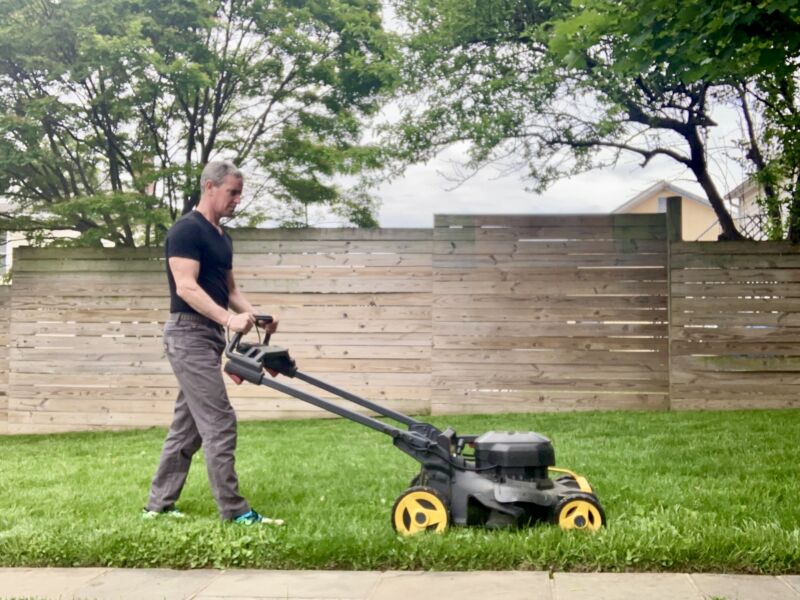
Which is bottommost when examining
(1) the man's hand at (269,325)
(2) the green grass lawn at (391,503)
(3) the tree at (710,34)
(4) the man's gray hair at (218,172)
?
(2) the green grass lawn at (391,503)

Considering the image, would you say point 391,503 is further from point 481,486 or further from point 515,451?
point 515,451

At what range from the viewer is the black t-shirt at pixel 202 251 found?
426cm

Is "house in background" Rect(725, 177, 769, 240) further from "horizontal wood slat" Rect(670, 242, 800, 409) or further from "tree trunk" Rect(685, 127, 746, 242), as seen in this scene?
"horizontal wood slat" Rect(670, 242, 800, 409)

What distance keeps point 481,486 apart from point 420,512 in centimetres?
30

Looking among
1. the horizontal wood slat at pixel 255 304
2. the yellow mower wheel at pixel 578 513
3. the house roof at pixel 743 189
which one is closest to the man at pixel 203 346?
the yellow mower wheel at pixel 578 513

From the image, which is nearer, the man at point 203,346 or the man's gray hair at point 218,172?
the man at point 203,346

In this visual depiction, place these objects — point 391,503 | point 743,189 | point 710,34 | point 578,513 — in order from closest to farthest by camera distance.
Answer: point 578,513 < point 391,503 < point 710,34 < point 743,189

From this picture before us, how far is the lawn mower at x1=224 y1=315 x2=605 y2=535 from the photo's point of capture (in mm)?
3770

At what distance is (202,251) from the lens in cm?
433

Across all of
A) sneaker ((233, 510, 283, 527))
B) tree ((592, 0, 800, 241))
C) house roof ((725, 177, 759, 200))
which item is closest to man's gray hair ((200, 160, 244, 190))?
sneaker ((233, 510, 283, 527))

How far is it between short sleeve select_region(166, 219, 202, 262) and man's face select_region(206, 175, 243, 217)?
0.18 metres

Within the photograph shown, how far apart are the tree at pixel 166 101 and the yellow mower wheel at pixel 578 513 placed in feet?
20.2

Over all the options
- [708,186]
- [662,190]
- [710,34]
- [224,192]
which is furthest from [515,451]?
[662,190]

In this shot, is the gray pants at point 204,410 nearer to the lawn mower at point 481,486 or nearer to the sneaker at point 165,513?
the sneaker at point 165,513
